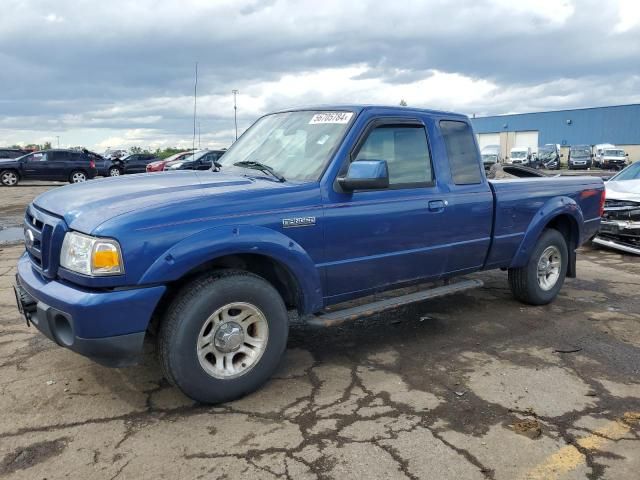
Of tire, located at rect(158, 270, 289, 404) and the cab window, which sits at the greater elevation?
the cab window

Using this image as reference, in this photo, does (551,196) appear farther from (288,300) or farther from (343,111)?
(288,300)

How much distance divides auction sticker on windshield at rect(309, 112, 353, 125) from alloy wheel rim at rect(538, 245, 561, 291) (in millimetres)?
2777

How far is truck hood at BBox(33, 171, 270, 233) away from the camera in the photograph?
3.13 metres

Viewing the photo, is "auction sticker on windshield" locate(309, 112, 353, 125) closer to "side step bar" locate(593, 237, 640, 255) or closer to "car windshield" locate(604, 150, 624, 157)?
"side step bar" locate(593, 237, 640, 255)

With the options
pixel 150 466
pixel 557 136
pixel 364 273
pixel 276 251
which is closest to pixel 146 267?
pixel 276 251

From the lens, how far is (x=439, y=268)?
459 centimetres

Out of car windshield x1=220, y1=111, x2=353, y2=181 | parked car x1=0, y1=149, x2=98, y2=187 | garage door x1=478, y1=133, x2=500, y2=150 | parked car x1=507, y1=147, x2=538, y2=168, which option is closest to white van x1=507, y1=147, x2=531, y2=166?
parked car x1=507, y1=147, x2=538, y2=168

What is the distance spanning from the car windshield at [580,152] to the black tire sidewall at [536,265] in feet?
145

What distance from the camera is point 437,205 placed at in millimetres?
4406

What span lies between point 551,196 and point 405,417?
10.5 ft

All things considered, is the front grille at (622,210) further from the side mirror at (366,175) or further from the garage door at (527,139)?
the garage door at (527,139)

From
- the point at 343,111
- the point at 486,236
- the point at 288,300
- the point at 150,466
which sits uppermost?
the point at 343,111

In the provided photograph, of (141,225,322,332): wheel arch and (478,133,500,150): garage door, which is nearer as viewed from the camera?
(141,225,322,332): wheel arch

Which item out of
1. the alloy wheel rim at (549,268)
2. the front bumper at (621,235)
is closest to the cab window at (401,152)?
the alloy wheel rim at (549,268)
